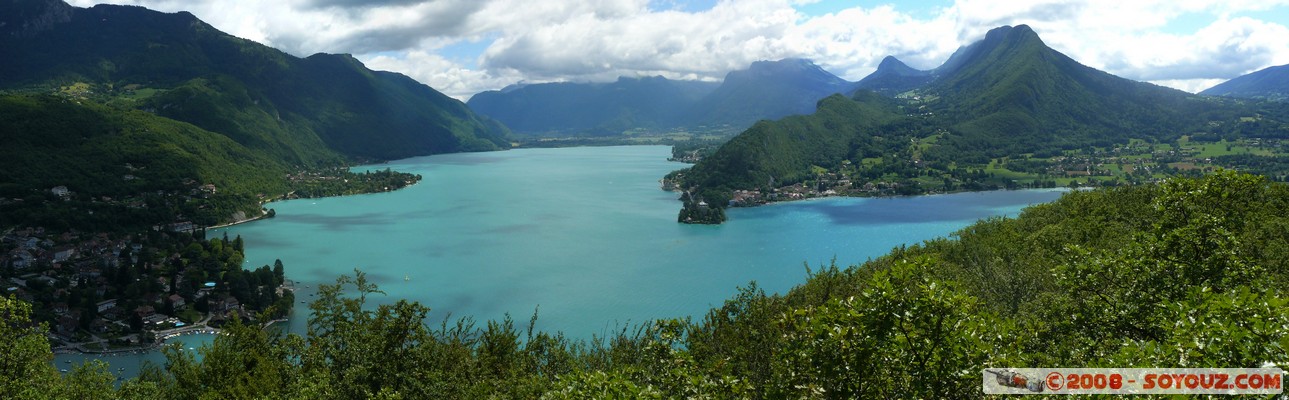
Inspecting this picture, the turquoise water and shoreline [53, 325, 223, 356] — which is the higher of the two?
the turquoise water

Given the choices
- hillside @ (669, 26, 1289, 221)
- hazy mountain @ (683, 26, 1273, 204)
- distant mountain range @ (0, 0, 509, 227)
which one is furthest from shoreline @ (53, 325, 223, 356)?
hazy mountain @ (683, 26, 1273, 204)

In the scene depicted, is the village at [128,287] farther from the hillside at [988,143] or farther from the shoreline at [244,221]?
the hillside at [988,143]

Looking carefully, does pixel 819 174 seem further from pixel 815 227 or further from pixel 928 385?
pixel 928 385

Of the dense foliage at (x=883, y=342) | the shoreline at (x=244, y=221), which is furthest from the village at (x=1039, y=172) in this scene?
the dense foliage at (x=883, y=342)

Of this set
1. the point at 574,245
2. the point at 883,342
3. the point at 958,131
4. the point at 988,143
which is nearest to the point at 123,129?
the point at 574,245

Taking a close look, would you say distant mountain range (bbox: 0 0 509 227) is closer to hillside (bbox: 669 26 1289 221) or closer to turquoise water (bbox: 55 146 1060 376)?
turquoise water (bbox: 55 146 1060 376)

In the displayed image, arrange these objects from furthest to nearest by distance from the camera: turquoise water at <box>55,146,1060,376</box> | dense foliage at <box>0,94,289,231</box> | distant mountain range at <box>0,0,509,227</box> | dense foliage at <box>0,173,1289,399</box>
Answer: distant mountain range at <box>0,0,509,227</box> → dense foliage at <box>0,94,289,231</box> → turquoise water at <box>55,146,1060,376</box> → dense foliage at <box>0,173,1289,399</box>

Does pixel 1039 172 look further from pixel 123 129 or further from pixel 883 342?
pixel 123 129

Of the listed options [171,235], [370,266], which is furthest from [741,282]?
[171,235]
